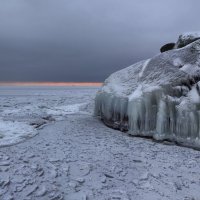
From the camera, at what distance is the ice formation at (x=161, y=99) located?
5457 millimetres

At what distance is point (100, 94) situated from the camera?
773 centimetres

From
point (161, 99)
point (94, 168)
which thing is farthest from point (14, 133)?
point (161, 99)

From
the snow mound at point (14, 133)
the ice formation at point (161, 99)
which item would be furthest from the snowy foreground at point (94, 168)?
the ice formation at point (161, 99)

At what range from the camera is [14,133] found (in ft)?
19.5

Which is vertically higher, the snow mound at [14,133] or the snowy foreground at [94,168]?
the snow mound at [14,133]

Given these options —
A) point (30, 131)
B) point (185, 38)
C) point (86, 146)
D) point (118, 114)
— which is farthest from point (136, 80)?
point (30, 131)

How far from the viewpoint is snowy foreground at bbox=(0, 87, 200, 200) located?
3.24 m

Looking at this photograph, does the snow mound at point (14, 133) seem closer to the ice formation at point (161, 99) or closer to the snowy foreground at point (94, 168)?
the snowy foreground at point (94, 168)

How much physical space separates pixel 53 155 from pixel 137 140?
2.23m

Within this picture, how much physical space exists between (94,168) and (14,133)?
2908 millimetres

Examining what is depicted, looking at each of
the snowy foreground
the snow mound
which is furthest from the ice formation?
the snow mound

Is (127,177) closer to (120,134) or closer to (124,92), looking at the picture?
(120,134)

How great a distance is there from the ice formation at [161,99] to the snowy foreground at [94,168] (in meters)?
0.40

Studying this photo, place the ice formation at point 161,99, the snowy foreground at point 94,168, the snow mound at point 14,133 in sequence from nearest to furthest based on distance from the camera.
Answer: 1. the snowy foreground at point 94,168
2. the snow mound at point 14,133
3. the ice formation at point 161,99
